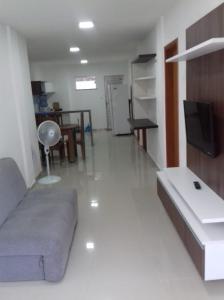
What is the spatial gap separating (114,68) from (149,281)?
31.2 ft

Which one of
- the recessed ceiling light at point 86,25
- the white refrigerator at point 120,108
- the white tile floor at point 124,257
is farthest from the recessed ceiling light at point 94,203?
the white refrigerator at point 120,108

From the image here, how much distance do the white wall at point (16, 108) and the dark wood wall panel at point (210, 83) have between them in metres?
2.46

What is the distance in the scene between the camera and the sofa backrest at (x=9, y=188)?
2.64 metres

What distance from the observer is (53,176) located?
197 inches

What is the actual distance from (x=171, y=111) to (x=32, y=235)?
122 inches

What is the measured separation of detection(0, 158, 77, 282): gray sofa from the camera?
7.12ft

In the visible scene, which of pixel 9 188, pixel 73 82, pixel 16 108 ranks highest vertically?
pixel 73 82

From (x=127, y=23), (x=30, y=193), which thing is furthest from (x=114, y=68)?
(x=30, y=193)

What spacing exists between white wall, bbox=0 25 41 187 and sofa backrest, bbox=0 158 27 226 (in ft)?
1.91

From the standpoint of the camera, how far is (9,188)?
284 cm

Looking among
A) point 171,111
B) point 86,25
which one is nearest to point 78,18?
point 86,25

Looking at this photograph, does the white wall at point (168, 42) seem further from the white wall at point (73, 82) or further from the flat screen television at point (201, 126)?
the white wall at point (73, 82)

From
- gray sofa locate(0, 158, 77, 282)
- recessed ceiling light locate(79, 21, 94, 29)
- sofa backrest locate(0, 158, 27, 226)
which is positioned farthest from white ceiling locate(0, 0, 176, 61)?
gray sofa locate(0, 158, 77, 282)

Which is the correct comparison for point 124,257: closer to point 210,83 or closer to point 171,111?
point 210,83
